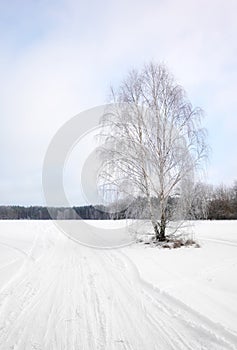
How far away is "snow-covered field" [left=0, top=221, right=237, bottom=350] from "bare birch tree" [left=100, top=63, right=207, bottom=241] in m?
6.58

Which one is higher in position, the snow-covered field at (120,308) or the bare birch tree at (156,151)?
the bare birch tree at (156,151)

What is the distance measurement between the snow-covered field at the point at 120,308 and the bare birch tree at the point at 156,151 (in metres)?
6.58

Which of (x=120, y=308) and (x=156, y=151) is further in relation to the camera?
(x=156, y=151)

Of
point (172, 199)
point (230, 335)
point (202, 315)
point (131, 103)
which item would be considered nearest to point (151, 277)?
point (202, 315)

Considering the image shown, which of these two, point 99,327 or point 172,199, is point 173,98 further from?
point 99,327

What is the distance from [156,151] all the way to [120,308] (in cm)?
1146

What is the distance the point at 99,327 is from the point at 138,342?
762mm

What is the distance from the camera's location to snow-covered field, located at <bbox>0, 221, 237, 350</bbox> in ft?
13.0

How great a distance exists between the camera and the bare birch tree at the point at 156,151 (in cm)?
1570

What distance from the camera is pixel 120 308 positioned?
5.30 m

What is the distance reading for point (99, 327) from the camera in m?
4.42

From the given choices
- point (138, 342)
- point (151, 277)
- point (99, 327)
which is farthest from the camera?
point (151, 277)

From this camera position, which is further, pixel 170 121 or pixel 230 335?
pixel 170 121

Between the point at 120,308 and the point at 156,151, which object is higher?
the point at 156,151
